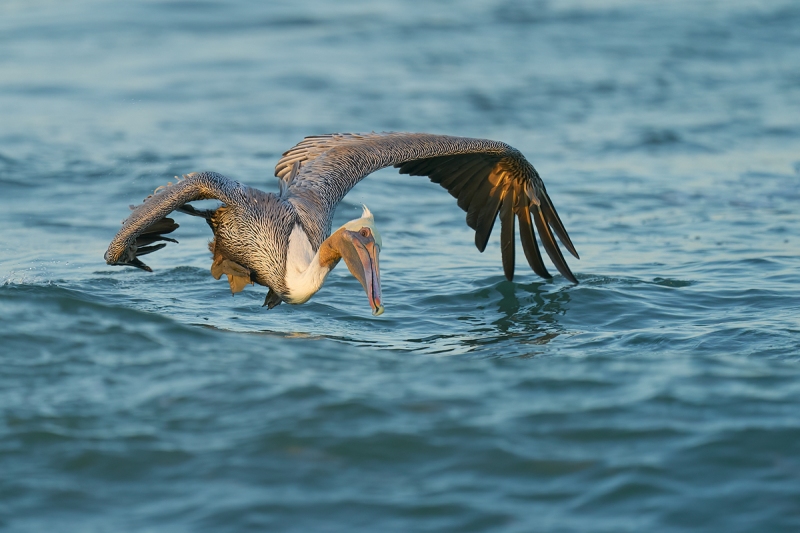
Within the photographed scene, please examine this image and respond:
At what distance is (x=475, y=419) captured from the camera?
5730 mm

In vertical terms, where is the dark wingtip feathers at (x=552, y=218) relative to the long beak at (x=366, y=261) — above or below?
above

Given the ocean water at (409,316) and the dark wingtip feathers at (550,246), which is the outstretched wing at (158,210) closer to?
the ocean water at (409,316)

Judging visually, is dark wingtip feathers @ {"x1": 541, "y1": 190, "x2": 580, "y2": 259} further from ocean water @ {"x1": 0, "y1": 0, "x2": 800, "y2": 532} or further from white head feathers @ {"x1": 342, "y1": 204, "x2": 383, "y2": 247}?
white head feathers @ {"x1": 342, "y1": 204, "x2": 383, "y2": 247}

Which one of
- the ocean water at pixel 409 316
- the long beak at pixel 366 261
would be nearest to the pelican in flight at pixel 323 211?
the long beak at pixel 366 261

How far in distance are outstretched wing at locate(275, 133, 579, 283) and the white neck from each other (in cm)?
49

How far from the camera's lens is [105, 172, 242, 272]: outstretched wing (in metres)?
6.80

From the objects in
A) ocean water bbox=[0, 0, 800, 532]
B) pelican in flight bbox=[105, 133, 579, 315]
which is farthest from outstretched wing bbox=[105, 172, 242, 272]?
ocean water bbox=[0, 0, 800, 532]

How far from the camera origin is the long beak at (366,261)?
21.3 ft

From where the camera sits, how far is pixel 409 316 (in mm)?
8453

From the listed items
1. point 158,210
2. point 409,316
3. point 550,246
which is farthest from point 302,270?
point 550,246

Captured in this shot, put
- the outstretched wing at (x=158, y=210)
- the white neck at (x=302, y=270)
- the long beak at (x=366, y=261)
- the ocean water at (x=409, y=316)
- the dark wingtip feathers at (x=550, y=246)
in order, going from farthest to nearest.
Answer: the dark wingtip feathers at (x=550, y=246) < the white neck at (x=302, y=270) < the outstretched wing at (x=158, y=210) < the long beak at (x=366, y=261) < the ocean water at (x=409, y=316)

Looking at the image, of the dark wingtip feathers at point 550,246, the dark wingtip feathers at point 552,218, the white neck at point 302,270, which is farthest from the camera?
the dark wingtip feathers at point 552,218

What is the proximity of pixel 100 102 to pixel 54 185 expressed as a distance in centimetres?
358

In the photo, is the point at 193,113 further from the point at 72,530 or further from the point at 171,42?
the point at 72,530
